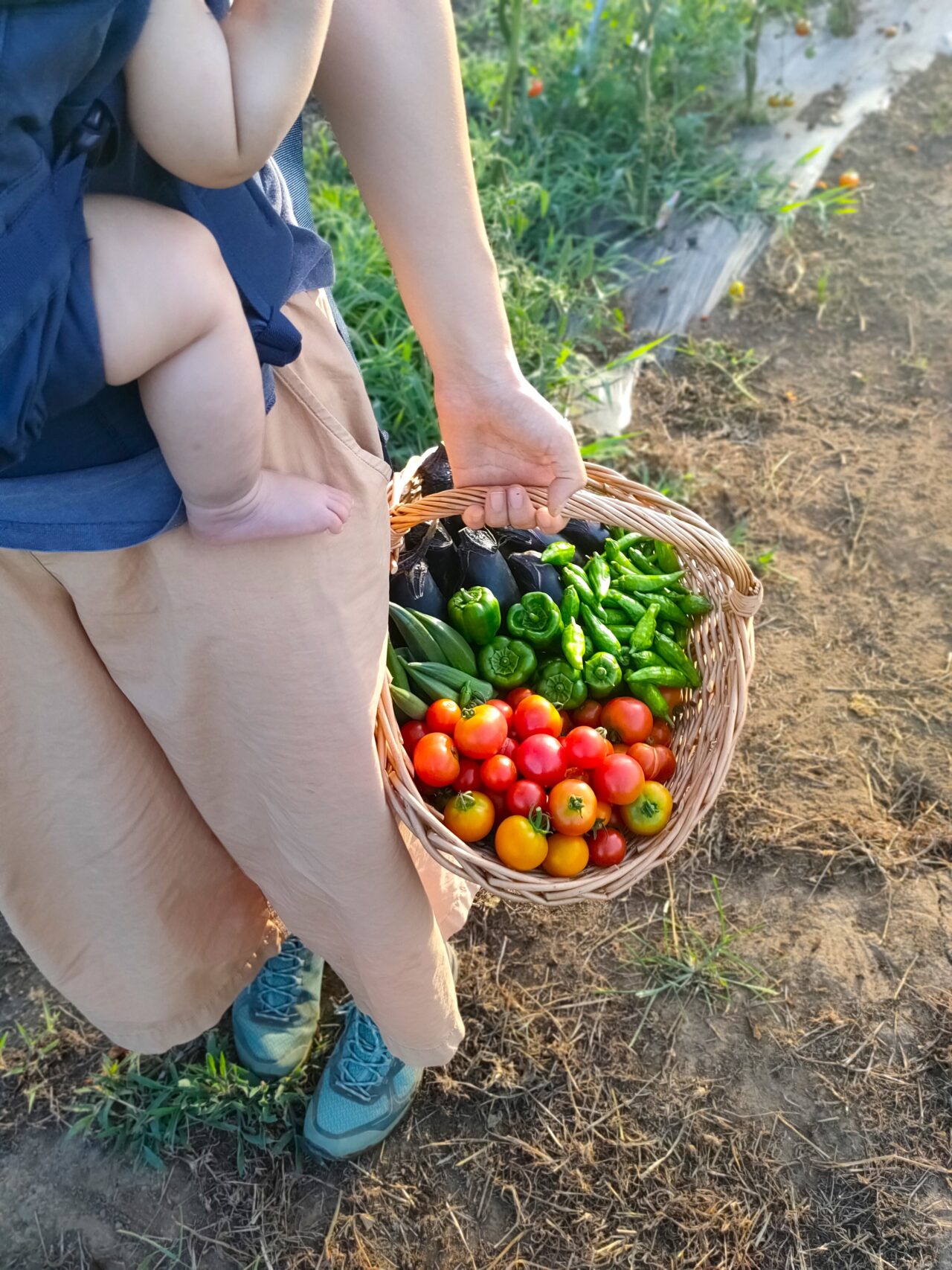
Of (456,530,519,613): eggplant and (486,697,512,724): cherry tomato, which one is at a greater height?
(456,530,519,613): eggplant

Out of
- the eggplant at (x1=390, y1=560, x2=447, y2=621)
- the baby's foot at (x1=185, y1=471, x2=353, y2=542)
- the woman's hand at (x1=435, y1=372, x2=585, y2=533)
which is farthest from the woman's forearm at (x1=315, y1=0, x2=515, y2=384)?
the eggplant at (x1=390, y1=560, x2=447, y2=621)

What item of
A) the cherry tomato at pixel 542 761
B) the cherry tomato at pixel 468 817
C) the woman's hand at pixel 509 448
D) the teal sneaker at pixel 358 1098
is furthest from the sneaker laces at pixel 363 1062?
the woman's hand at pixel 509 448

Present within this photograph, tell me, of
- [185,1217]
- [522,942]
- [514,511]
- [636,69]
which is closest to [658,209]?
[636,69]

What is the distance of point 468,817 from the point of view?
1779 millimetres

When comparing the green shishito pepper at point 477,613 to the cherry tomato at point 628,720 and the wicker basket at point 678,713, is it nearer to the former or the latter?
the wicker basket at point 678,713

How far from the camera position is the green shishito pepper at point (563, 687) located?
2076 millimetres

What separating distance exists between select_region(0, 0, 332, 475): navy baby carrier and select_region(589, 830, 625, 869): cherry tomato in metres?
1.17

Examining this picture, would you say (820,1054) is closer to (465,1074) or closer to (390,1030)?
(465,1074)

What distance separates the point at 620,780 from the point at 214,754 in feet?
2.45

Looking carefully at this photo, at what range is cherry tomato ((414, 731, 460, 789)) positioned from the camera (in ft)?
6.05

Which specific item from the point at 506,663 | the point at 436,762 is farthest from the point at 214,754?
the point at 506,663

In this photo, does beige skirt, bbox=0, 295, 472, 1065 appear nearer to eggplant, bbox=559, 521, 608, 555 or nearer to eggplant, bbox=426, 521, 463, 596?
eggplant, bbox=426, 521, 463, 596

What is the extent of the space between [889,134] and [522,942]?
4.33 metres

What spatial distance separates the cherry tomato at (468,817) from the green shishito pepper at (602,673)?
1.38ft
